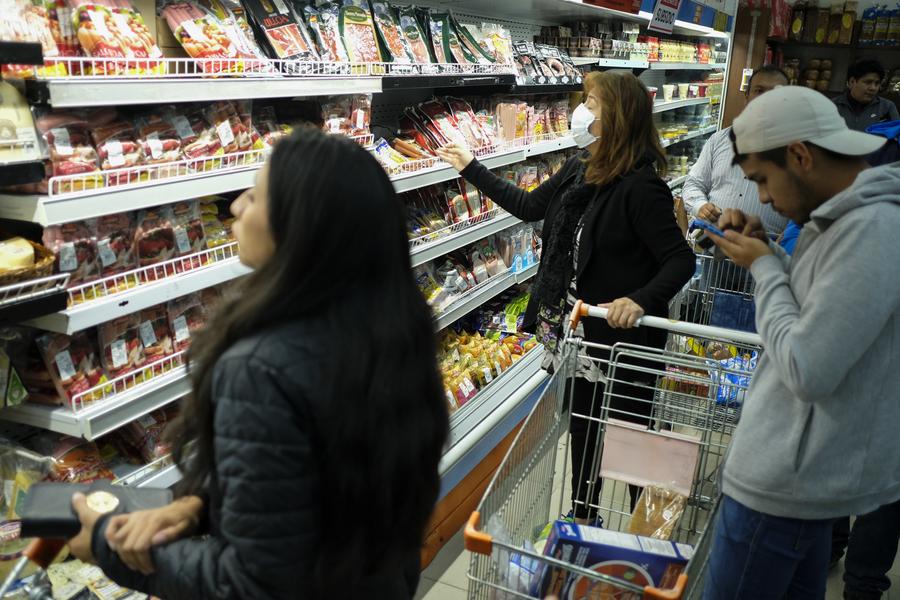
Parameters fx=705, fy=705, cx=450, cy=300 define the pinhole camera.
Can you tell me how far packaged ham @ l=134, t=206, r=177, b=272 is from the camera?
1946 millimetres

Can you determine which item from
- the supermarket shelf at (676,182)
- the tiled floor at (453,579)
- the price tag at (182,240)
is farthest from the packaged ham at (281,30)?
the supermarket shelf at (676,182)

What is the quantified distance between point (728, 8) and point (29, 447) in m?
8.08

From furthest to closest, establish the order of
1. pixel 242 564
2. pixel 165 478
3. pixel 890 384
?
1. pixel 165 478
2. pixel 890 384
3. pixel 242 564

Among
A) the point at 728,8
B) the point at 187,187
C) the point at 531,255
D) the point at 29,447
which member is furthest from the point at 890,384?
the point at 728,8

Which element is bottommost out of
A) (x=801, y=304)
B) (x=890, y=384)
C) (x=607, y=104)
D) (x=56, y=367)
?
(x=56, y=367)

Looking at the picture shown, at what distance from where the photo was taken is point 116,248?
188 cm

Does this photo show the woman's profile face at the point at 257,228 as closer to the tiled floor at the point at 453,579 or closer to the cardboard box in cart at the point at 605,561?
the cardboard box in cart at the point at 605,561

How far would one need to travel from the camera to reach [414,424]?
41.6 inches

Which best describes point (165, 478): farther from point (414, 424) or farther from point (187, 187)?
point (414, 424)

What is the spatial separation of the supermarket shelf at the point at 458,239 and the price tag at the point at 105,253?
3.80 feet

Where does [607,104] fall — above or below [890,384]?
above

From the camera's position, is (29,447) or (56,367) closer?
(56,367)

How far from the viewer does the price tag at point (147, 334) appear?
2.00 meters

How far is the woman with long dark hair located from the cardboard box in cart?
472mm
